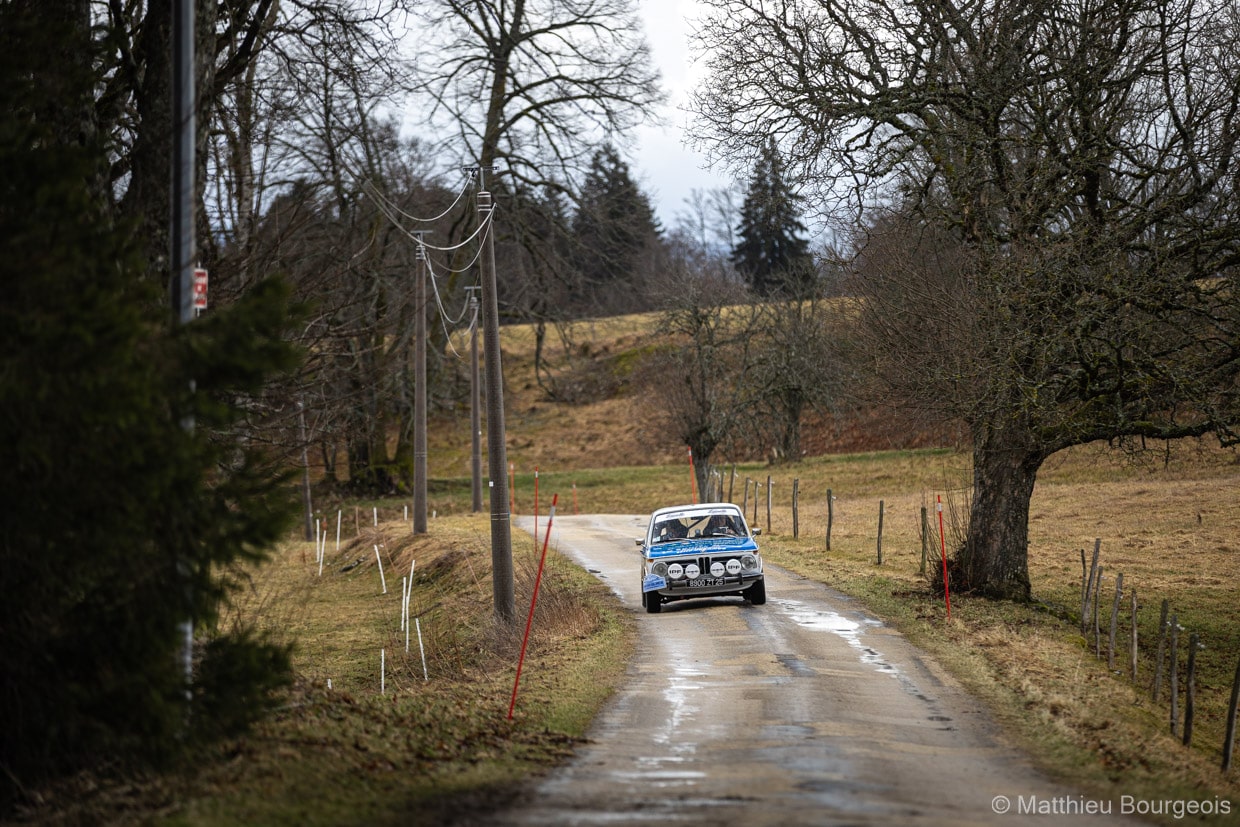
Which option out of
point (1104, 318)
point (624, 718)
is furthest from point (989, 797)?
point (1104, 318)

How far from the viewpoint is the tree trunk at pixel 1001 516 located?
2081 cm

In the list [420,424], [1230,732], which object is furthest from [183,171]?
[420,424]

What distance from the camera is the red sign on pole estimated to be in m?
9.14

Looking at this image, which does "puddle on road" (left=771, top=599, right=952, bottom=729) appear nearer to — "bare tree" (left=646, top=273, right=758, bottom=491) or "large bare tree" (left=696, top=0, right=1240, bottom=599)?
"large bare tree" (left=696, top=0, right=1240, bottom=599)

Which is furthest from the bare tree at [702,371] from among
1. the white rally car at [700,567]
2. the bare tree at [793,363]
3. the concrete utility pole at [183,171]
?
the concrete utility pole at [183,171]

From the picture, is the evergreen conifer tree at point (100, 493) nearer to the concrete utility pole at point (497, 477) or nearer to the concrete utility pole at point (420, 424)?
the concrete utility pole at point (497, 477)

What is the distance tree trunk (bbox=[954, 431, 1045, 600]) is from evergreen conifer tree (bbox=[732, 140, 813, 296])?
5580 millimetres

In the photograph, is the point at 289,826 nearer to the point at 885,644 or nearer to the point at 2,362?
the point at 2,362

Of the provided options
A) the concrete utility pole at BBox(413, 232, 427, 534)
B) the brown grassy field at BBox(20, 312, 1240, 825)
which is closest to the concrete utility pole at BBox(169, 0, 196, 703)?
the brown grassy field at BBox(20, 312, 1240, 825)

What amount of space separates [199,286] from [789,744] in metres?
6.36

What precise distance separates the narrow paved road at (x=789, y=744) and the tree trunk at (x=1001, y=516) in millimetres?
3393

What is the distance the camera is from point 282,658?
8195 millimetres

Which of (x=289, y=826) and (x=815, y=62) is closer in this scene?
(x=289, y=826)

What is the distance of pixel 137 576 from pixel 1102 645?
16267 mm
